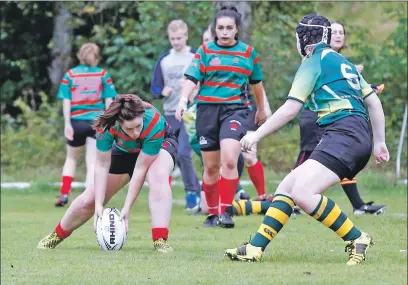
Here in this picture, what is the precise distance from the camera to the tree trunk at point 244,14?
1490 centimetres

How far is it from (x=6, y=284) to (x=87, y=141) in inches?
288

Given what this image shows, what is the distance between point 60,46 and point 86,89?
30.3ft

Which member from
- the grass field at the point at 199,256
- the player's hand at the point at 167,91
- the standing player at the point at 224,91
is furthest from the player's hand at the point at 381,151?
the player's hand at the point at 167,91

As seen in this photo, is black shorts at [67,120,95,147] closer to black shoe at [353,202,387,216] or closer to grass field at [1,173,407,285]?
grass field at [1,173,407,285]

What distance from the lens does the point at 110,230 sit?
875cm

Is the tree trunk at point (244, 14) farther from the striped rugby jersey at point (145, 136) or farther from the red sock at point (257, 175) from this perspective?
the striped rugby jersey at point (145, 136)

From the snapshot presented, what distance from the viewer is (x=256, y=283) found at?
662 cm

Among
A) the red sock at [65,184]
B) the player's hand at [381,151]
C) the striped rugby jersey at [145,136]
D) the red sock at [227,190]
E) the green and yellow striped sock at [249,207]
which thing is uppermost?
the player's hand at [381,151]

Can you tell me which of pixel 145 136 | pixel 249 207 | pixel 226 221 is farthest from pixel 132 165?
pixel 249 207

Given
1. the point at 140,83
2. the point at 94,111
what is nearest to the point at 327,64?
the point at 94,111

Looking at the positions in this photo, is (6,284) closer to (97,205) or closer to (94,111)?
(97,205)

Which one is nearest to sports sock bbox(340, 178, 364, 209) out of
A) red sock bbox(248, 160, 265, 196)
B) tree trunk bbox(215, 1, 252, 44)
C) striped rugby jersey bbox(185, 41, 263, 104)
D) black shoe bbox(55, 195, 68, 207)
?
red sock bbox(248, 160, 265, 196)

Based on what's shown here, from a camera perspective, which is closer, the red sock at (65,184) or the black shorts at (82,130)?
the black shorts at (82,130)

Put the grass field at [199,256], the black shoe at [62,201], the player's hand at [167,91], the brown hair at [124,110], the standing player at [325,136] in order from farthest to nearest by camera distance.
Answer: the black shoe at [62,201], the player's hand at [167,91], the brown hair at [124,110], the standing player at [325,136], the grass field at [199,256]
